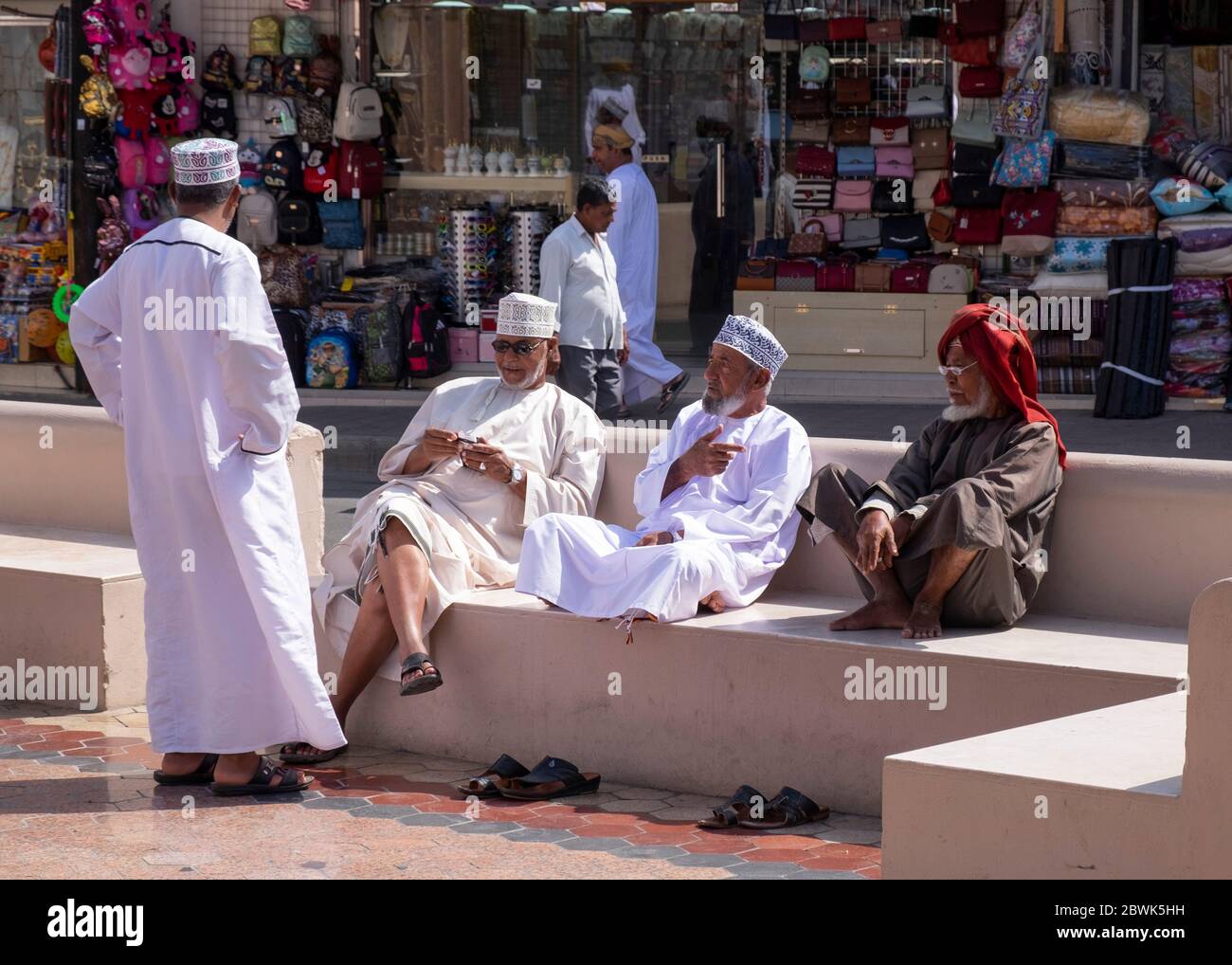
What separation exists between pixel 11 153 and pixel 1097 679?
481 inches

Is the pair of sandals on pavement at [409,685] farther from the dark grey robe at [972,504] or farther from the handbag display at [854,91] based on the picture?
the handbag display at [854,91]

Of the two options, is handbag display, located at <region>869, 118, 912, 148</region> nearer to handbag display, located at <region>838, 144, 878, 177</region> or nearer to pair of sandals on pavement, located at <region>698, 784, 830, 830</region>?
handbag display, located at <region>838, 144, 878, 177</region>

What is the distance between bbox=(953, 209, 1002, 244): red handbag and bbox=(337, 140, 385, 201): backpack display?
4079 millimetres

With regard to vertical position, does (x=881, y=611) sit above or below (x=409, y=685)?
above

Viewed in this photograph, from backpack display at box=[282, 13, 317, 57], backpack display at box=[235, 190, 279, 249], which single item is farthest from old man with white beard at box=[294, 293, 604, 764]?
backpack display at box=[282, 13, 317, 57]

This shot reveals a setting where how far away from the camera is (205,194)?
5.51 metres

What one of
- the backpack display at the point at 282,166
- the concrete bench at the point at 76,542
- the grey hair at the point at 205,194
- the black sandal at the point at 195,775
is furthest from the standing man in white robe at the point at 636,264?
the black sandal at the point at 195,775

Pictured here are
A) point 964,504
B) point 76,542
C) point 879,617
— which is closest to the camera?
point 964,504

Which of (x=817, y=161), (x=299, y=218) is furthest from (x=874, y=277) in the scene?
(x=299, y=218)

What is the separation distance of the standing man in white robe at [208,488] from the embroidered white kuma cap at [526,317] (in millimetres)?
1166

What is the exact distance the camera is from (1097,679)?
16.6 feet

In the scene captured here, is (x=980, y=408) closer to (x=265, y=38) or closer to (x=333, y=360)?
(x=333, y=360)

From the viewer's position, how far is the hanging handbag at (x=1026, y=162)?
12492 mm

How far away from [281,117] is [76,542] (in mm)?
7331
